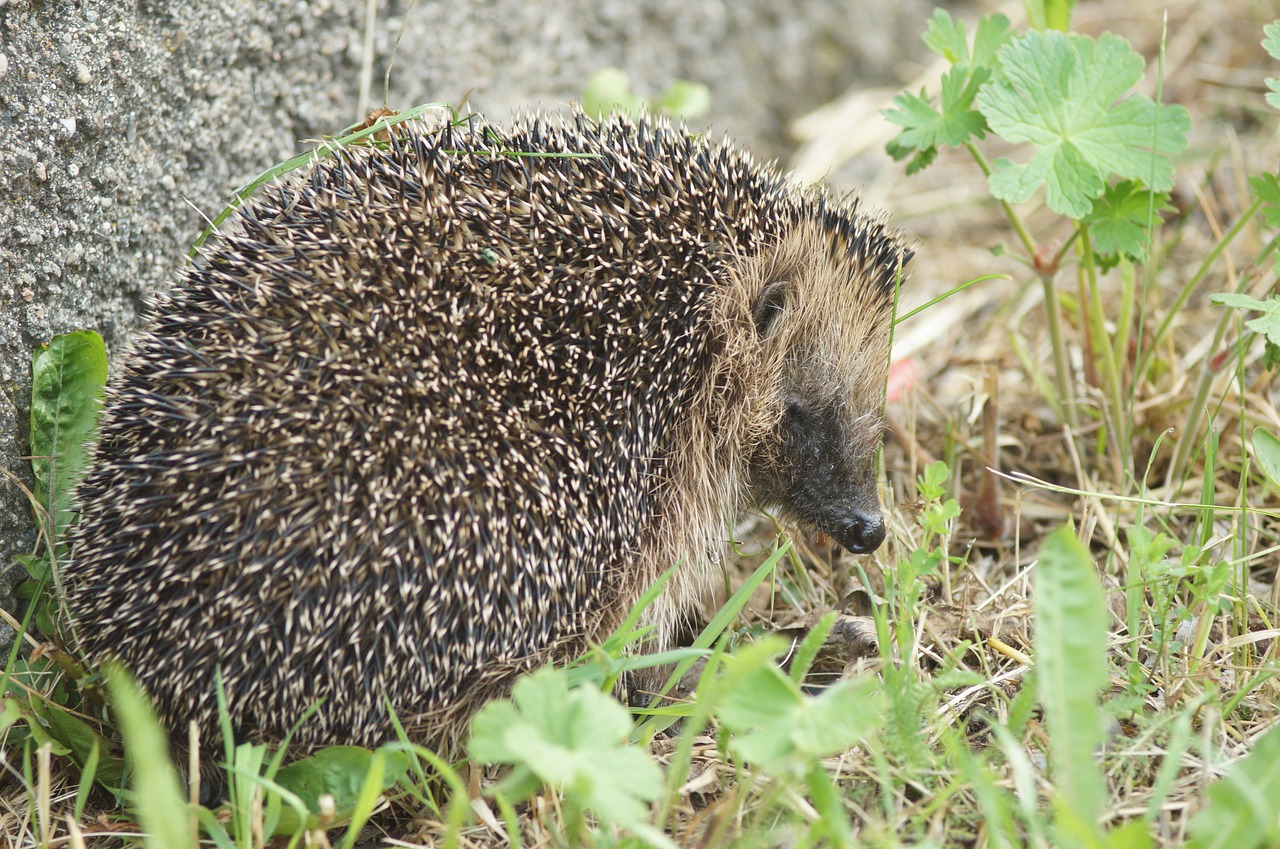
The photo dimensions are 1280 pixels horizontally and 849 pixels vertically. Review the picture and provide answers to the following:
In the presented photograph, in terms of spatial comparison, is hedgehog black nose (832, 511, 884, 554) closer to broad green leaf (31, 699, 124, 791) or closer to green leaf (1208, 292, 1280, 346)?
green leaf (1208, 292, 1280, 346)

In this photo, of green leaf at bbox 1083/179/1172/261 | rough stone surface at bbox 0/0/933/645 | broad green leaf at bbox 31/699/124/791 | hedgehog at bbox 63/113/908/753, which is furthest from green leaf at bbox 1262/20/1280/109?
broad green leaf at bbox 31/699/124/791

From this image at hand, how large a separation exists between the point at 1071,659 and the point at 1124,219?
2.11m

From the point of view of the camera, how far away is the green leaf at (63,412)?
12.1 ft

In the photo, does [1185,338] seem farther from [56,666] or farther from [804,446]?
[56,666]

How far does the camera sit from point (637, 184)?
3713mm

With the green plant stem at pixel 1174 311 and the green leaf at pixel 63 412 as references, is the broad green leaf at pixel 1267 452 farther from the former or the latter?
the green leaf at pixel 63 412

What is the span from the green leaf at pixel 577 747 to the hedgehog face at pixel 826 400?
5.48ft

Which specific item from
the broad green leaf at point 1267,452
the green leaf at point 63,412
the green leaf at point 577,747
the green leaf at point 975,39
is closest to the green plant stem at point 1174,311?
the broad green leaf at point 1267,452

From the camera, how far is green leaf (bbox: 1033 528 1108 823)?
2.52m

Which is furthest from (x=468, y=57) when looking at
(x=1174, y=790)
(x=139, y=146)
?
(x=1174, y=790)

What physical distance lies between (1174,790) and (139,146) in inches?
154

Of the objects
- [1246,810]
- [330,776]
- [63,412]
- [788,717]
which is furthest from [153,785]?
[1246,810]

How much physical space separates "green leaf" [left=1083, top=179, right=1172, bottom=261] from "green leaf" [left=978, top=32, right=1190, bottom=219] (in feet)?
0.52

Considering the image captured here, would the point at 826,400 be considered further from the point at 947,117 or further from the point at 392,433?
the point at 392,433
